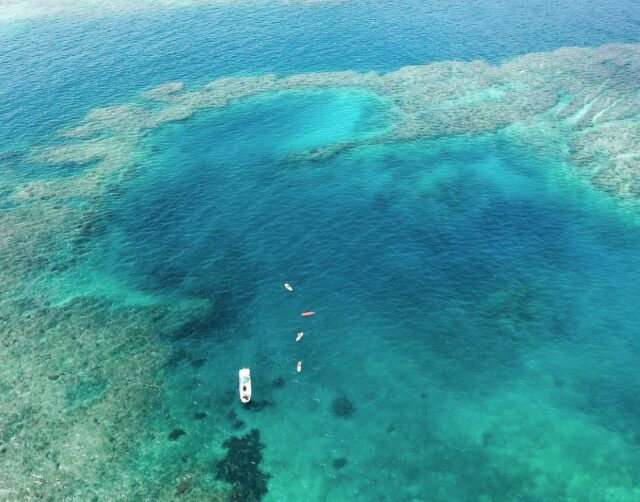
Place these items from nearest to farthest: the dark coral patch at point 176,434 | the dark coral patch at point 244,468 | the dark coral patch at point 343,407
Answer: the dark coral patch at point 244,468, the dark coral patch at point 176,434, the dark coral patch at point 343,407

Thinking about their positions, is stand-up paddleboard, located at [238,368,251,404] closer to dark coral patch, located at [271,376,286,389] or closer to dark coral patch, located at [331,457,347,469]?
dark coral patch, located at [271,376,286,389]

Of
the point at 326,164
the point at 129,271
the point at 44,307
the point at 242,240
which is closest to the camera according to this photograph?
the point at 44,307

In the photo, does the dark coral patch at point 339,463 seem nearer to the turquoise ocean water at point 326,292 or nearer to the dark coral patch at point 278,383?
the turquoise ocean water at point 326,292

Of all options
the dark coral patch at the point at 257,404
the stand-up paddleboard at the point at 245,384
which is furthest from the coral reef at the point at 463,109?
the dark coral patch at the point at 257,404

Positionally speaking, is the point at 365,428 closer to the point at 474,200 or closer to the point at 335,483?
the point at 335,483

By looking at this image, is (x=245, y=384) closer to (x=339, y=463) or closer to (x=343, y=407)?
(x=343, y=407)

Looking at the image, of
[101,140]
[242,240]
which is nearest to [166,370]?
[242,240]

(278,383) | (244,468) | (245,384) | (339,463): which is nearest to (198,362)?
(245,384)
